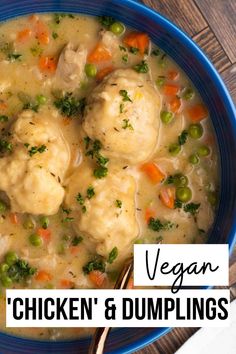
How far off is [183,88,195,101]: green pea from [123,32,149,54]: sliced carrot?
1.24ft

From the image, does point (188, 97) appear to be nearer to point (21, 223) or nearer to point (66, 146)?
point (66, 146)

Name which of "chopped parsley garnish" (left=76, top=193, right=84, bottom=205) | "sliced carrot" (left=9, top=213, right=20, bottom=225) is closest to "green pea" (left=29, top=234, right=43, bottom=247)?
"sliced carrot" (left=9, top=213, right=20, bottom=225)

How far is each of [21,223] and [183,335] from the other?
1386 mm

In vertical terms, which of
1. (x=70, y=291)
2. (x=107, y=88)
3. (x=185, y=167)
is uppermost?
(x=107, y=88)

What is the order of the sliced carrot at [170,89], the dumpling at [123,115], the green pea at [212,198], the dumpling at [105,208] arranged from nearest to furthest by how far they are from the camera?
1. the dumpling at [123,115]
2. the dumpling at [105,208]
3. the sliced carrot at [170,89]
4. the green pea at [212,198]

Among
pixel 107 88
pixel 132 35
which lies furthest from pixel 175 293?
pixel 132 35

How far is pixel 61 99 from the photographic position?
336 centimetres

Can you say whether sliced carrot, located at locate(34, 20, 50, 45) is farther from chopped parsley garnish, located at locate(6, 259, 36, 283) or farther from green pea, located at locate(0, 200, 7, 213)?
chopped parsley garnish, located at locate(6, 259, 36, 283)

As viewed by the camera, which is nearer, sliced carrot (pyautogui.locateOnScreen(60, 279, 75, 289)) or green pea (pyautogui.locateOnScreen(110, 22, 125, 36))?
green pea (pyautogui.locateOnScreen(110, 22, 125, 36))

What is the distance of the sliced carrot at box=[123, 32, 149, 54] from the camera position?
11.0 feet

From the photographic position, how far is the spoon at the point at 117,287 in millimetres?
3350

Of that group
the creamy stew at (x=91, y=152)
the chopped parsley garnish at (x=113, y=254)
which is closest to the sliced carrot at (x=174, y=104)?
the creamy stew at (x=91, y=152)

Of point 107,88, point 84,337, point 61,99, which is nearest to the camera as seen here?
point 107,88

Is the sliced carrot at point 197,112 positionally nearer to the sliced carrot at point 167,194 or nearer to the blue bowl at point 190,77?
the blue bowl at point 190,77
